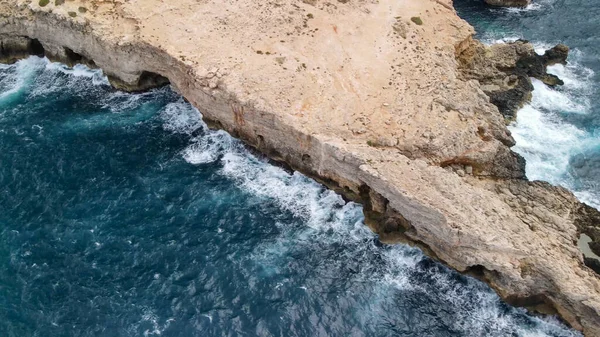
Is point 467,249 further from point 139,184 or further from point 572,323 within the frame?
point 139,184

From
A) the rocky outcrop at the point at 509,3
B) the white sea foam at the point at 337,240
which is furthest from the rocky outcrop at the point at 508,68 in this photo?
the white sea foam at the point at 337,240

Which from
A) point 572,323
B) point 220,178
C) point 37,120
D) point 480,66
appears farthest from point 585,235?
point 37,120

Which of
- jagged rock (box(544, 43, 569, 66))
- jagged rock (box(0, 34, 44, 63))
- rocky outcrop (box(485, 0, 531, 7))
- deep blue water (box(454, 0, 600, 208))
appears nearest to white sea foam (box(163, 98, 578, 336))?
deep blue water (box(454, 0, 600, 208))

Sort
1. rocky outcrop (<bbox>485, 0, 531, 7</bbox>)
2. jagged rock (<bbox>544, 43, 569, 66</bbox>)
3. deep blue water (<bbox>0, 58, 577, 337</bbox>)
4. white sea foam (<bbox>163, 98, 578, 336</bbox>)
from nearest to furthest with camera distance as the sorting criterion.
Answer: deep blue water (<bbox>0, 58, 577, 337</bbox>) < white sea foam (<bbox>163, 98, 578, 336</bbox>) < jagged rock (<bbox>544, 43, 569, 66</bbox>) < rocky outcrop (<bbox>485, 0, 531, 7</bbox>)

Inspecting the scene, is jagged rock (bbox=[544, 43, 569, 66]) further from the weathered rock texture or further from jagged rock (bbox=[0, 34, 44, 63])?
jagged rock (bbox=[0, 34, 44, 63])

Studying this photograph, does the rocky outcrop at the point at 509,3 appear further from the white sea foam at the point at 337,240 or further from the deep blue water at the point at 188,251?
the deep blue water at the point at 188,251

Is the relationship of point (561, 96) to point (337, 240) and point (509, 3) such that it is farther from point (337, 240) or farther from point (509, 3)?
point (337, 240)

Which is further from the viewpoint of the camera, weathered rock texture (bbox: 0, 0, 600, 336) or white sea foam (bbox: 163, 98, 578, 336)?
weathered rock texture (bbox: 0, 0, 600, 336)
